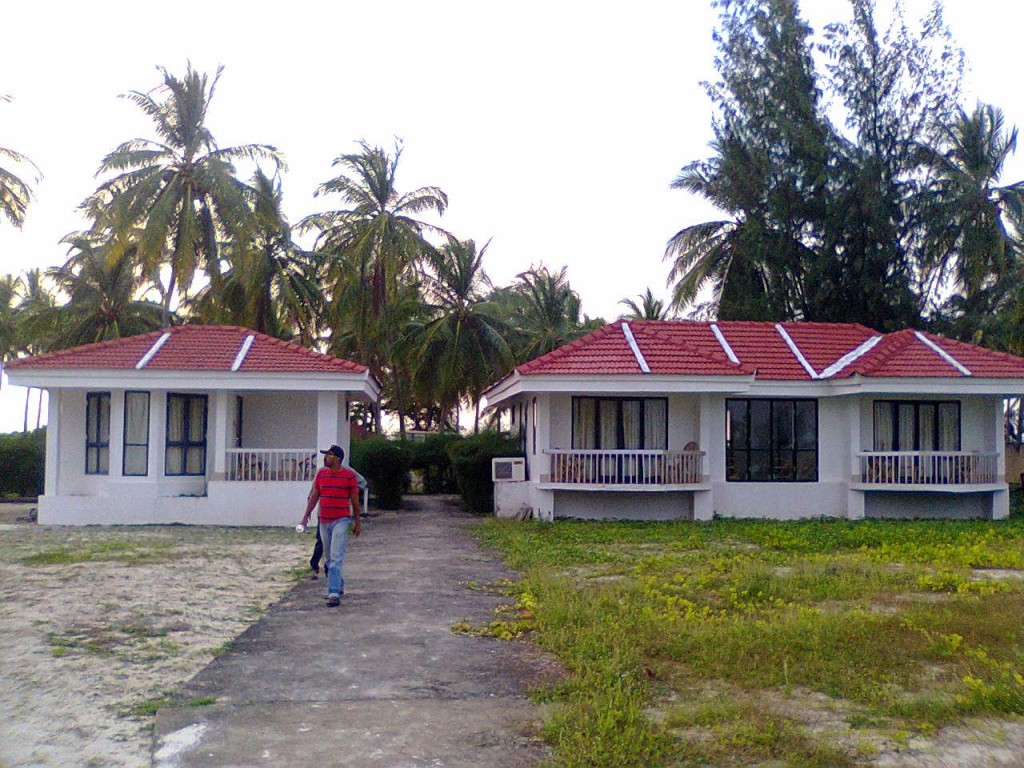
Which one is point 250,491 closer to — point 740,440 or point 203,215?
point 740,440

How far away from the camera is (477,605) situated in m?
11.2

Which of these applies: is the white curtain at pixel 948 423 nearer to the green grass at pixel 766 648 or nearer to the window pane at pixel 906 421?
the window pane at pixel 906 421

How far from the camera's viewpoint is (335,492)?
11578 millimetres

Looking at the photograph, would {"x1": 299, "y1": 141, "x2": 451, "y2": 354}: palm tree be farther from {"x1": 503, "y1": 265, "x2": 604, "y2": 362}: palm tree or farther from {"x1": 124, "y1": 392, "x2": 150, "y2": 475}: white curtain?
{"x1": 124, "y1": 392, "x2": 150, "y2": 475}: white curtain

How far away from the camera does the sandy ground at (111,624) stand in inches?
252

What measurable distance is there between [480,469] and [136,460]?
819 cm

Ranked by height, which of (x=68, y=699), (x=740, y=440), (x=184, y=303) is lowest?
(x=68, y=699)

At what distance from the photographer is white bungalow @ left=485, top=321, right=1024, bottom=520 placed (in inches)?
823

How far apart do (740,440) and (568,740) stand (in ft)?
55.1

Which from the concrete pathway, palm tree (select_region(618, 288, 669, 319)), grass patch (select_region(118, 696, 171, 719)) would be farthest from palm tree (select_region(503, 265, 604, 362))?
grass patch (select_region(118, 696, 171, 719))

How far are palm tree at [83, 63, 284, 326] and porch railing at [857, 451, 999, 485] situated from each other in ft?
62.1

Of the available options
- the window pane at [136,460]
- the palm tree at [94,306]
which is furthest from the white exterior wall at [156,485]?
the palm tree at [94,306]

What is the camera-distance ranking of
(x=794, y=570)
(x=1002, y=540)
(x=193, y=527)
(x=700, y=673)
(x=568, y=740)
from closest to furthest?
1. (x=568, y=740)
2. (x=700, y=673)
3. (x=794, y=570)
4. (x=1002, y=540)
5. (x=193, y=527)

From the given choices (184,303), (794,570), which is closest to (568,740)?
(794,570)
